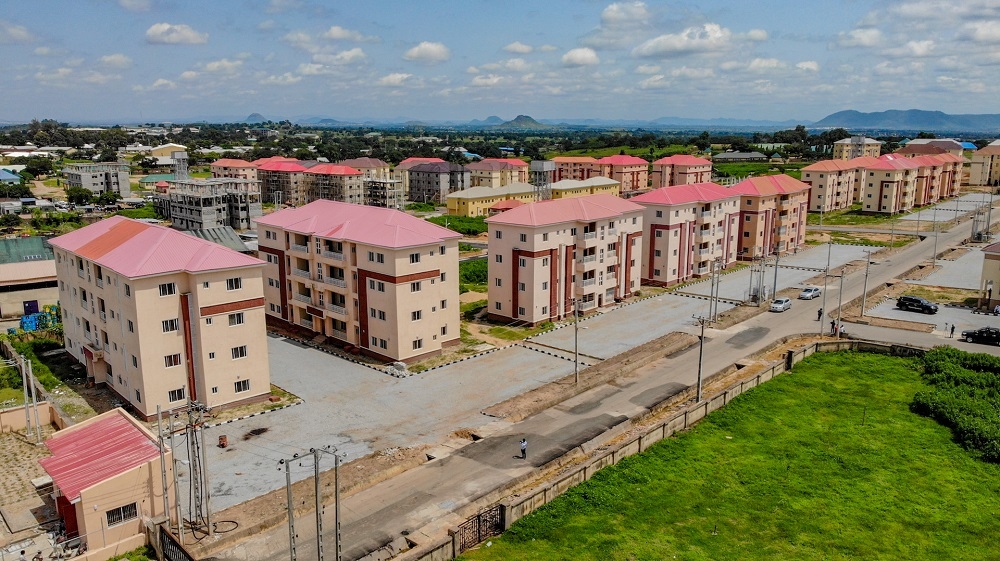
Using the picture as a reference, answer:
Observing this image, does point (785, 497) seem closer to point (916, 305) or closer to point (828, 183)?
point (916, 305)

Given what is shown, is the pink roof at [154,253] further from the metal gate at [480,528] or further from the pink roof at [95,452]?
the metal gate at [480,528]

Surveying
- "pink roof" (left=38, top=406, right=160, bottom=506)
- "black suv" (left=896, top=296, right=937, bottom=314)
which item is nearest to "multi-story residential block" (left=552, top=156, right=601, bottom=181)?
"black suv" (left=896, top=296, right=937, bottom=314)

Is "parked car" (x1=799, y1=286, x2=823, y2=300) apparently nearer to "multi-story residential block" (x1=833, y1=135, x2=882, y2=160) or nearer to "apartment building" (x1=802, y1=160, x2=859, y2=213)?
"apartment building" (x1=802, y1=160, x2=859, y2=213)

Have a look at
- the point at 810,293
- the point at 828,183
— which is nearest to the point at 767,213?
the point at 810,293

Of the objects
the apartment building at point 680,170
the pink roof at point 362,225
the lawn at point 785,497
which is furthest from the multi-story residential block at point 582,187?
the lawn at point 785,497

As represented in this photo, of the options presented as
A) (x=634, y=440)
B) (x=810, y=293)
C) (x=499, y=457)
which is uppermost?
(x=810, y=293)
